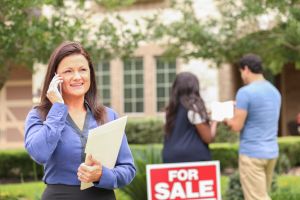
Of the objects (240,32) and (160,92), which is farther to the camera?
(160,92)

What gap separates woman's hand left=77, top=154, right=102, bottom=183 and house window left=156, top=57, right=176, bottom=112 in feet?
50.5

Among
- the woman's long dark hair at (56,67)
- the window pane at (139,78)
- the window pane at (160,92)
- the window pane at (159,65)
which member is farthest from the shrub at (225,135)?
the woman's long dark hair at (56,67)

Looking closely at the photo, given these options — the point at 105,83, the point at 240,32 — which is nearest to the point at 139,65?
the point at 105,83

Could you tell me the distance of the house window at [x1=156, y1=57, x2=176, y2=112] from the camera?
18234 millimetres

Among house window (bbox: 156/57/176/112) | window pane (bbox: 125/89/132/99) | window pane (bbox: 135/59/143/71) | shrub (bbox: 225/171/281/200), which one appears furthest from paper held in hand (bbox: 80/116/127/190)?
window pane (bbox: 125/89/132/99)

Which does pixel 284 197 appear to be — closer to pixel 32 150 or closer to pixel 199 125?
pixel 199 125

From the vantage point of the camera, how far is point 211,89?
17625mm

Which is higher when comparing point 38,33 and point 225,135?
point 38,33

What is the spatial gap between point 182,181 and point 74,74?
7.78 ft

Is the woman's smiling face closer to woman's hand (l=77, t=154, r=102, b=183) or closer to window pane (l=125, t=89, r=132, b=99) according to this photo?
woman's hand (l=77, t=154, r=102, b=183)

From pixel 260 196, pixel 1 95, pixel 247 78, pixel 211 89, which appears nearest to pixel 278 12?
pixel 247 78

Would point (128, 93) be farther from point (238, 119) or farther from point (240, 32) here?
point (238, 119)

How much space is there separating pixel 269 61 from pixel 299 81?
9987 mm

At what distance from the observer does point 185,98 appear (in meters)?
5.82
